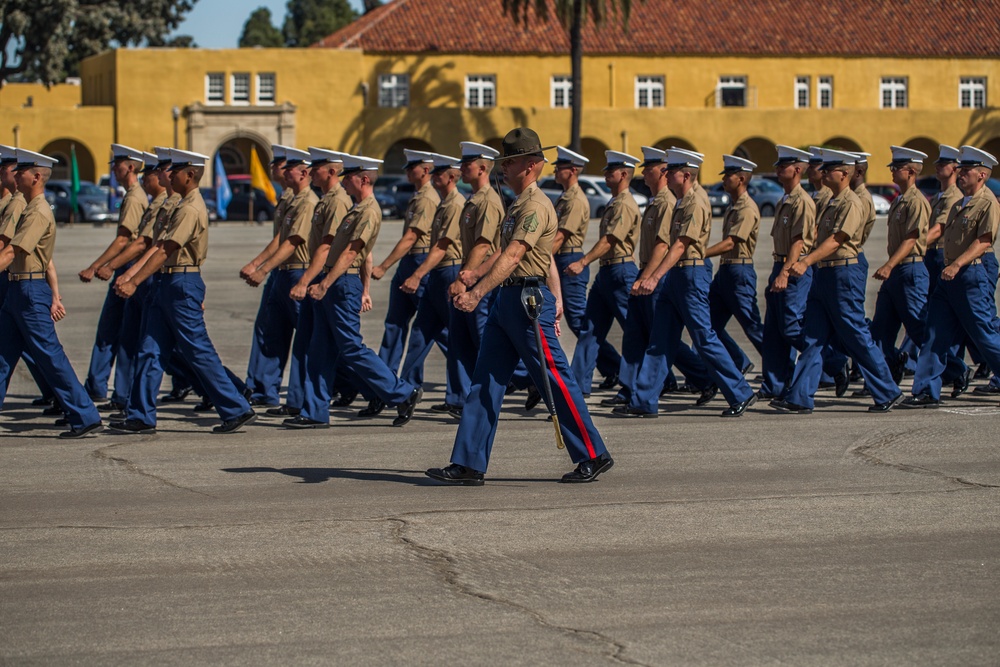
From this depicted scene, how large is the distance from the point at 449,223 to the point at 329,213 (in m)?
1.14

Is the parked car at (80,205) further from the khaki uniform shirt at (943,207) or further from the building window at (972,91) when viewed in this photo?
the khaki uniform shirt at (943,207)

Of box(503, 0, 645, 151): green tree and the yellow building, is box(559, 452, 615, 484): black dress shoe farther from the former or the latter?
the yellow building

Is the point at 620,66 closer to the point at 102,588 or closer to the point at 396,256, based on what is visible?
the point at 396,256

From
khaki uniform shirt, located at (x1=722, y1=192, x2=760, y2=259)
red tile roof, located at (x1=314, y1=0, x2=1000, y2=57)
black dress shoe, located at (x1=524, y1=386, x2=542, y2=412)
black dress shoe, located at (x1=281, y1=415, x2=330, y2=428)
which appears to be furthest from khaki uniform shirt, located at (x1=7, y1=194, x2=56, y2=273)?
red tile roof, located at (x1=314, y1=0, x2=1000, y2=57)

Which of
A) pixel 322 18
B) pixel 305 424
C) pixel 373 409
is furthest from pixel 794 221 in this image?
pixel 322 18

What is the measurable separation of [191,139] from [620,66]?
1712 cm

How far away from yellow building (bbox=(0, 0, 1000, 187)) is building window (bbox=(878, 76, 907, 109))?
0.28ft

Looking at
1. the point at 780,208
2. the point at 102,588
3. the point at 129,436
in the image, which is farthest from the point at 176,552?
the point at 780,208

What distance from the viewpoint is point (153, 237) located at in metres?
10.8

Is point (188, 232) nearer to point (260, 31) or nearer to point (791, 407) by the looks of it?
point (791, 407)

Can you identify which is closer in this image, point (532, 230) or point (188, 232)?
point (532, 230)

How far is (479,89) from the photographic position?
61.8 meters

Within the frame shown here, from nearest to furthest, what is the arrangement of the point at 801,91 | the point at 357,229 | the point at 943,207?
the point at 357,229 < the point at 943,207 < the point at 801,91

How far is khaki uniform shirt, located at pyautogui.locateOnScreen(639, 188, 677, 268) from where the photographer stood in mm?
11625
